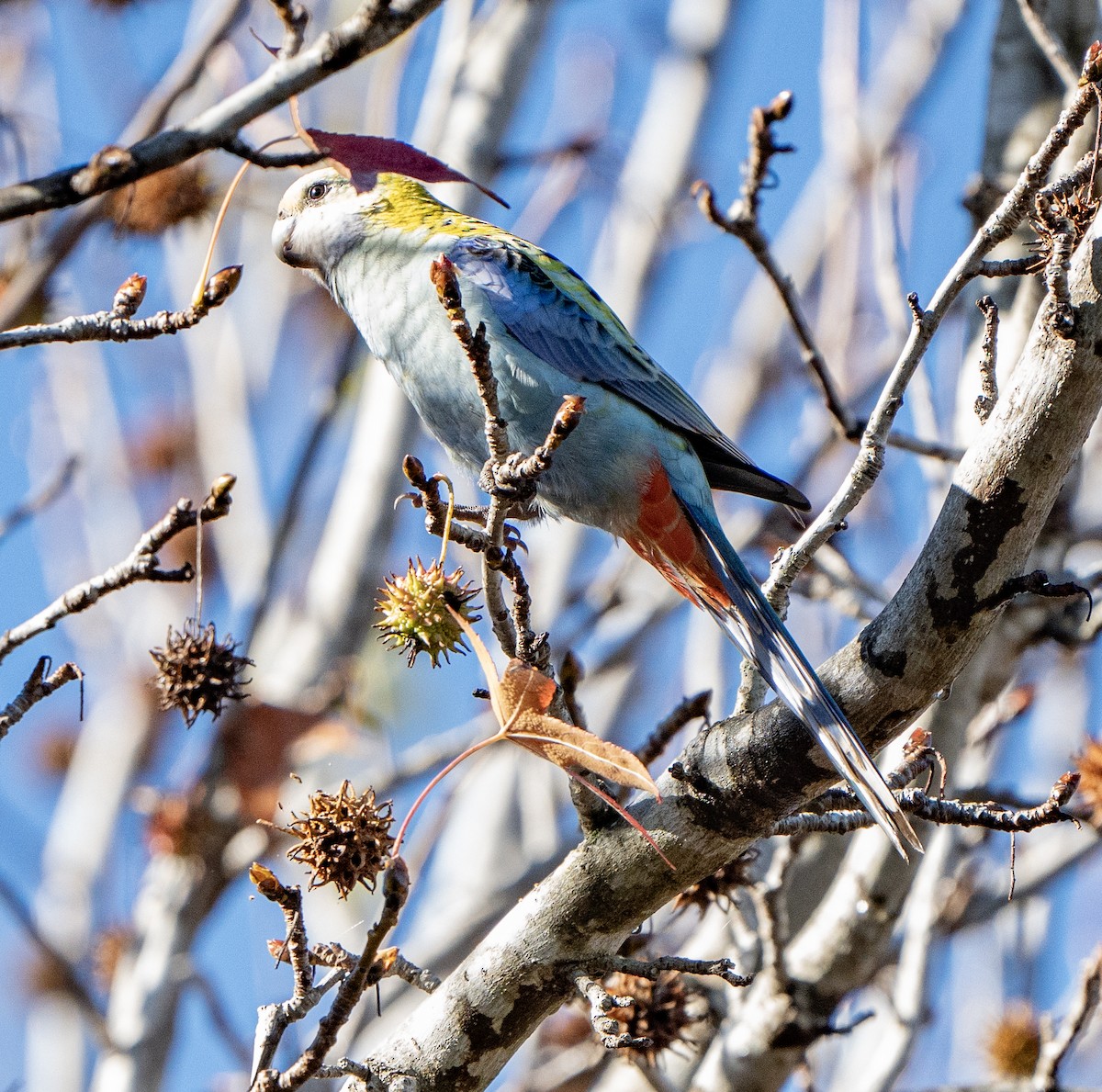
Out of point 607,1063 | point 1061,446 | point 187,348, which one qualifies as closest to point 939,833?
point 607,1063

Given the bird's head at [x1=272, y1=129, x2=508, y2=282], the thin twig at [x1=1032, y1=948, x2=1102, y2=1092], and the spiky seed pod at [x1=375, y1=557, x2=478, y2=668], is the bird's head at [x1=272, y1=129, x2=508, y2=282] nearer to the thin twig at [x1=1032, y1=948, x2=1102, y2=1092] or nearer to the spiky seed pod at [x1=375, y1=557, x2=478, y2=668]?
the spiky seed pod at [x1=375, y1=557, x2=478, y2=668]

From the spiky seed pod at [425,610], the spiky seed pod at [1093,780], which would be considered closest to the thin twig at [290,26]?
the spiky seed pod at [425,610]

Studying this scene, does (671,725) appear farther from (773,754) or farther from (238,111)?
(238,111)

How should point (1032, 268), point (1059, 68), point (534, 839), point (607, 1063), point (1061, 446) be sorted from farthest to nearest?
point (534, 839)
point (607, 1063)
point (1059, 68)
point (1032, 268)
point (1061, 446)

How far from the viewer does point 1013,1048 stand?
4645 millimetres

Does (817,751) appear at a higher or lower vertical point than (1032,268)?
lower

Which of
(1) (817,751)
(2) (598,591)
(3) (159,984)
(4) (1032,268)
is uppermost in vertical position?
(2) (598,591)

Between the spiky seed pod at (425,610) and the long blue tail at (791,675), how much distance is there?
28.1 inches

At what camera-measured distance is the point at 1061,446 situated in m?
2.34

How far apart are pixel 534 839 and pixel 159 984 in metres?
1.98

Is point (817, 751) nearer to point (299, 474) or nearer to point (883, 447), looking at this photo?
point (883, 447)

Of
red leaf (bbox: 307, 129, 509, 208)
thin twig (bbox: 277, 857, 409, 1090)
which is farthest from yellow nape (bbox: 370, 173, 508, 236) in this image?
thin twig (bbox: 277, 857, 409, 1090)

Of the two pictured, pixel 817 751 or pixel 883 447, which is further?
pixel 883 447

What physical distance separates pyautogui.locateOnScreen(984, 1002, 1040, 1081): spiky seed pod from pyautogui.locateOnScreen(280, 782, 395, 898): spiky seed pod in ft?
10.7
